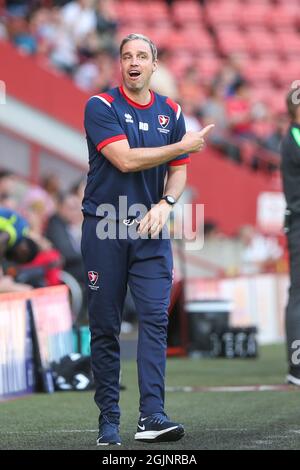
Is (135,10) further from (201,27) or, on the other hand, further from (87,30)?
(87,30)

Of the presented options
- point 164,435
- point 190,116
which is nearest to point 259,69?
point 190,116

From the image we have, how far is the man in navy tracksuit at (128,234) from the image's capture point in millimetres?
5711

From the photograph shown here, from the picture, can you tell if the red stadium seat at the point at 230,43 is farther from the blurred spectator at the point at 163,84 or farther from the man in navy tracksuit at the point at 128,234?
the man in navy tracksuit at the point at 128,234

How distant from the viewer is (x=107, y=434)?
5621 mm

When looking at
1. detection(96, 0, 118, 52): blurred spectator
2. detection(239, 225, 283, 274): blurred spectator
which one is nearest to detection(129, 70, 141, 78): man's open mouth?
detection(239, 225, 283, 274): blurred spectator

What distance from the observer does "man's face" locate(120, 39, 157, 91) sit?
18.8 ft

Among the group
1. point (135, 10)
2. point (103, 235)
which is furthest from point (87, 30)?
point (103, 235)

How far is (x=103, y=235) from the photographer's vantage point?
5742 millimetres

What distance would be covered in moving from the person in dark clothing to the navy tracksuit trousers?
2932mm

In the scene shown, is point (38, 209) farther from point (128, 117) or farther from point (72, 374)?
point (128, 117)

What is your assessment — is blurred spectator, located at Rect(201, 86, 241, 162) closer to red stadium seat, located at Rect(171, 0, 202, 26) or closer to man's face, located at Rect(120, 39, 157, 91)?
red stadium seat, located at Rect(171, 0, 202, 26)

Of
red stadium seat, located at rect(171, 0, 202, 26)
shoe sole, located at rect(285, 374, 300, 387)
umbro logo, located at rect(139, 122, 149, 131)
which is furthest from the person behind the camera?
red stadium seat, located at rect(171, 0, 202, 26)

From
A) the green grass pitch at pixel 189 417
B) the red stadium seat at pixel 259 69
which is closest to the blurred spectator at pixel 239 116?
the red stadium seat at pixel 259 69

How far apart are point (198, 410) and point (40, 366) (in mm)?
1727
